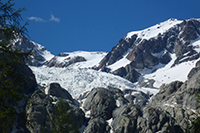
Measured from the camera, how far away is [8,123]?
8.59m

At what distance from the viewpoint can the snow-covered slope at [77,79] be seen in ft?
382

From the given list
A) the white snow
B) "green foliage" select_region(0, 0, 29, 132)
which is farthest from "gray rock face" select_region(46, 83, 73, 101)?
the white snow

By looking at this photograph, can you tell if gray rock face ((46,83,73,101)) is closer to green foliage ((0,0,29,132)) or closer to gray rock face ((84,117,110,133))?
gray rock face ((84,117,110,133))

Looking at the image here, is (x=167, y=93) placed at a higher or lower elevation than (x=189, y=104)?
higher

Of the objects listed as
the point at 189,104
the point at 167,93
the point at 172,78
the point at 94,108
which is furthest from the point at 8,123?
the point at 172,78

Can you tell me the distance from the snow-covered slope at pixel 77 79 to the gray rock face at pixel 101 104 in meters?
40.6

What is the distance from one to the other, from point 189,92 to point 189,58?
131 metres

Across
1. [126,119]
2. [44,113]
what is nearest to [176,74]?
[126,119]

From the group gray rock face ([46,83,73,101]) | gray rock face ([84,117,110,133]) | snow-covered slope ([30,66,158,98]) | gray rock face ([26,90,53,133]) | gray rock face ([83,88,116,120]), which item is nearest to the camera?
gray rock face ([26,90,53,133])

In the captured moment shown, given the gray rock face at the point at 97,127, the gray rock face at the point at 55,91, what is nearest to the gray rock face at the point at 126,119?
the gray rock face at the point at 97,127

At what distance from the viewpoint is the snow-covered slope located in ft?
382

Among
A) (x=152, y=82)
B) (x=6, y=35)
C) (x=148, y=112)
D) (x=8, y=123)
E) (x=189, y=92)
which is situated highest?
(x=152, y=82)

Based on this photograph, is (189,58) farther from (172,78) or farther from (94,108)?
(94,108)

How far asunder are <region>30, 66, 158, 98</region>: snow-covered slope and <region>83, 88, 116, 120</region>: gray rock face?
40567 millimetres
